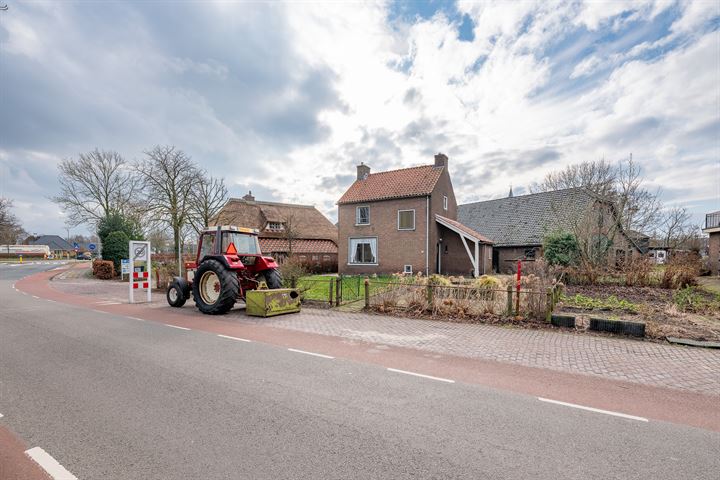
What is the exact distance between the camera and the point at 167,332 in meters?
8.16

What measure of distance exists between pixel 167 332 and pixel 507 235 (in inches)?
985

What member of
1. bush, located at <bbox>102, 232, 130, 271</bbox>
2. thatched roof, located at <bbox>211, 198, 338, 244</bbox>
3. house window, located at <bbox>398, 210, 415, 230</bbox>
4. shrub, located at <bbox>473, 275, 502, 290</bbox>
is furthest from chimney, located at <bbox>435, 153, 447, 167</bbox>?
bush, located at <bbox>102, 232, 130, 271</bbox>

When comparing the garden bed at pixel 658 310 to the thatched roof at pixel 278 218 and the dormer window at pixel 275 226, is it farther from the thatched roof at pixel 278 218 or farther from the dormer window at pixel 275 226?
the dormer window at pixel 275 226

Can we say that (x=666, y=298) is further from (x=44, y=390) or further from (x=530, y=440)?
(x=44, y=390)

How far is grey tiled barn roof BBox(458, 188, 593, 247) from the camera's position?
23312mm

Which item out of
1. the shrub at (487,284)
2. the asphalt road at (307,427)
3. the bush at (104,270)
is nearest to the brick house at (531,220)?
the shrub at (487,284)

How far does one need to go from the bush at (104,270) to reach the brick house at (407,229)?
55.6 feet

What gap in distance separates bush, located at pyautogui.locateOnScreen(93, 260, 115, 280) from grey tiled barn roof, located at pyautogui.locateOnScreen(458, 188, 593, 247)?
28.6 meters

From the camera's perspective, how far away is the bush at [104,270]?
2603 centimetres

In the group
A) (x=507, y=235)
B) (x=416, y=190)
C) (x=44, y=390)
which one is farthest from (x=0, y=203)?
(x=507, y=235)

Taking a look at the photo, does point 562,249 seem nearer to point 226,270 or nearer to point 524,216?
point 524,216

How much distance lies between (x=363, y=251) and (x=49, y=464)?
855 inches

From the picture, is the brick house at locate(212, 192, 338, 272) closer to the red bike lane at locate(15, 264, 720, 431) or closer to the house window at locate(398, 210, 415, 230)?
the house window at locate(398, 210, 415, 230)

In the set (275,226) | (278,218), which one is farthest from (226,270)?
(278,218)
